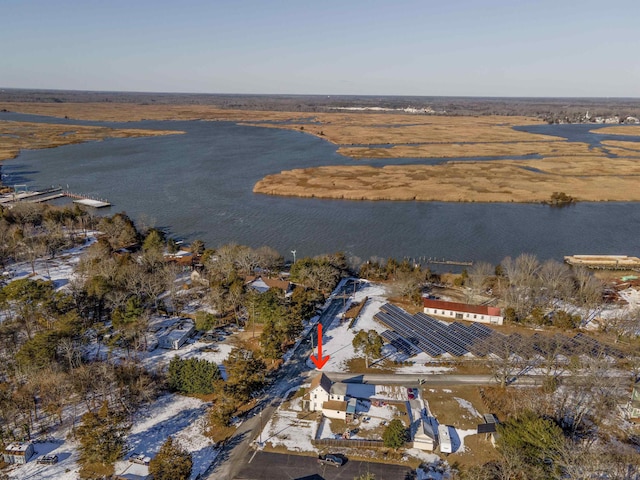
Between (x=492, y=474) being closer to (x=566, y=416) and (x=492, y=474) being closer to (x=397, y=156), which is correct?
(x=566, y=416)

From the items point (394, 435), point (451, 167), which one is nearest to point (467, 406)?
point (394, 435)

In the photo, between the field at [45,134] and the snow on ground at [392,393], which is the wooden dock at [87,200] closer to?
the field at [45,134]

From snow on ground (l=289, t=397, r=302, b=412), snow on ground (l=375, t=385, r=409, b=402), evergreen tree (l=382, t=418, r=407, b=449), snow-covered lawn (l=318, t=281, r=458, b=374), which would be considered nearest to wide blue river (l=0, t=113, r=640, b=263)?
snow-covered lawn (l=318, t=281, r=458, b=374)

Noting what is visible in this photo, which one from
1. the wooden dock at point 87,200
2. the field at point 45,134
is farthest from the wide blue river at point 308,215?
the field at point 45,134

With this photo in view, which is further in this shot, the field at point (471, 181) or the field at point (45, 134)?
the field at point (45, 134)

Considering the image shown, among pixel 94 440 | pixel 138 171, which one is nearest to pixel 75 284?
pixel 94 440

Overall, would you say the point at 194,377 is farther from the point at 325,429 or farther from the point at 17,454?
the point at 17,454
